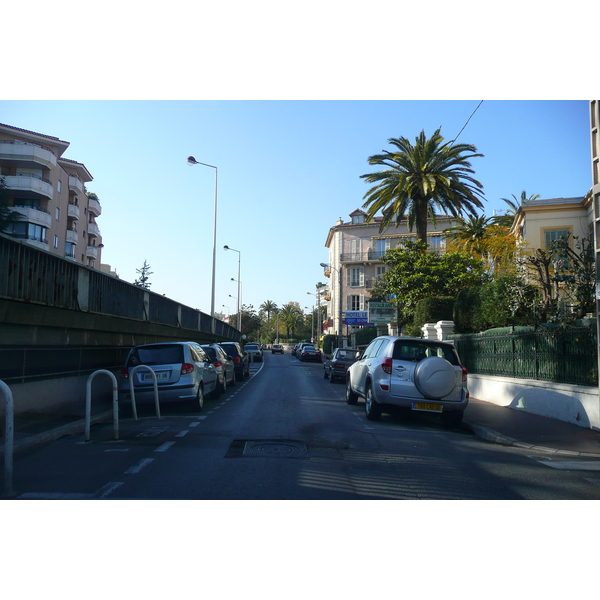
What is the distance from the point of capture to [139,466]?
24.2 feet

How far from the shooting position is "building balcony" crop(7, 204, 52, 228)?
149ft

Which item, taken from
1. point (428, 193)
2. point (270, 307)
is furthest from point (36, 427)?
point (270, 307)

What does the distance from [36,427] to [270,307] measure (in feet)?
428

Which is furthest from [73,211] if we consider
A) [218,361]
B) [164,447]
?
[164,447]

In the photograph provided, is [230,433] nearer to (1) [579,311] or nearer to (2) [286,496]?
(2) [286,496]

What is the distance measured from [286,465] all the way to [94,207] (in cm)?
6058

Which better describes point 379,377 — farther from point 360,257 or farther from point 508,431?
point 360,257

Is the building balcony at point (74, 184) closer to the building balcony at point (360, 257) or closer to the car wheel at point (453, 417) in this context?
the building balcony at point (360, 257)

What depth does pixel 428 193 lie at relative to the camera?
1136 inches

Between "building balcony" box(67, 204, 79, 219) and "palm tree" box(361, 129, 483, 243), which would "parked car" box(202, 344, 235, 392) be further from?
"building balcony" box(67, 204, 79, 219)

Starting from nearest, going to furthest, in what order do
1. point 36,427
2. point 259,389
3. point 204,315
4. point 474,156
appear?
point 36,427 → point 259,389 → point 474,156 → point 204,315

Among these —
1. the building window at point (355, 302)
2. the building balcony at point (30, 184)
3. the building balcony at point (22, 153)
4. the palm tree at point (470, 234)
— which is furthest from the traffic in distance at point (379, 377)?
the building window at point (355, 302)

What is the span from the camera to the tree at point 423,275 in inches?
1207

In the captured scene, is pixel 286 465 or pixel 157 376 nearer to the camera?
pixel 286 465
